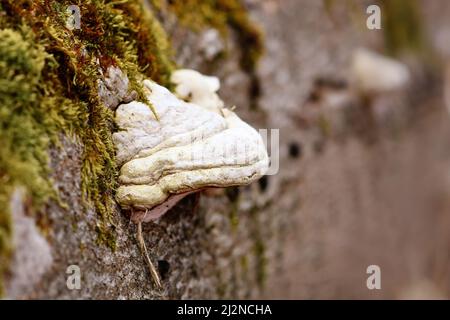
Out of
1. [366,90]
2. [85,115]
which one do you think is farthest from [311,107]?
[85,115]

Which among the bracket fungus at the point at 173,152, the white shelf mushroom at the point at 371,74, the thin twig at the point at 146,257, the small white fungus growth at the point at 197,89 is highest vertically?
the white shelf mushroom at the point at 371,74

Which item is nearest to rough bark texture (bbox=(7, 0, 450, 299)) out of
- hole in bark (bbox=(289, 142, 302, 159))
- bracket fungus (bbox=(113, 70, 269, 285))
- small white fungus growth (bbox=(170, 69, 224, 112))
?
hole in bark (bbox=(289, 142, 302, 159))

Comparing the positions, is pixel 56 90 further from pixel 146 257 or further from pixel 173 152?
pixel 146 257

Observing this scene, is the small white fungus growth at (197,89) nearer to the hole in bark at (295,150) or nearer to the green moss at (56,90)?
the green moss at (56,90)

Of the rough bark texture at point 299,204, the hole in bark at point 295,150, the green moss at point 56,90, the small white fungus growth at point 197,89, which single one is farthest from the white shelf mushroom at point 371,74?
the green moss at point 56,90

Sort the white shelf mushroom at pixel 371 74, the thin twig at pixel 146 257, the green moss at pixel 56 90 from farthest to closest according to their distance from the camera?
the white shelf mushroom at pixel 371 74 → the thin twig at pixel 146 257 → the green moss at pixel 56 90

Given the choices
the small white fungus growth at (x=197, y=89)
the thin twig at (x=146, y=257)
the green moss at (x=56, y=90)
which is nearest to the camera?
the green moss at (x=56, y=90)

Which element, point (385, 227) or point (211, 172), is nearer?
point (211, 172)
